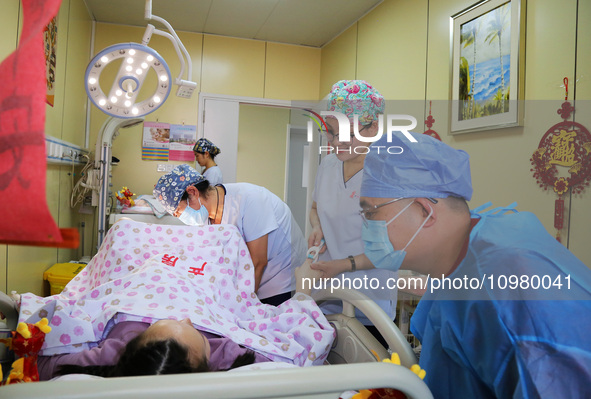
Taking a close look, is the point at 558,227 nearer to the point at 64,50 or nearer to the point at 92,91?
the point at 92,91

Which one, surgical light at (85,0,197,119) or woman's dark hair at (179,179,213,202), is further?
woman's dark hair at (179,179,213,202)

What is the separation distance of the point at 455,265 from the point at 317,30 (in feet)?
11.5

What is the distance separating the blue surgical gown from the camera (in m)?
0.59

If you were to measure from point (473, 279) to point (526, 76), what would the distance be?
73 centimetres

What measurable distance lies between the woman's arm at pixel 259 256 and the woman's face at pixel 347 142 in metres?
1.05

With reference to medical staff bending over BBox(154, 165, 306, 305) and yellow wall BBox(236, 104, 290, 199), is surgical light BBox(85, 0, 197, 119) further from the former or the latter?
yellow wall BBox(236, 104, 290, 199)

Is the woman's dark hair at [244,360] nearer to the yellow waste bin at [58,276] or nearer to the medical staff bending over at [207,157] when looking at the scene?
the yellow waste bin at [58,276]

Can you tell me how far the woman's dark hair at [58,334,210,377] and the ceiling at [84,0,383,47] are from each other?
2838 millimetres

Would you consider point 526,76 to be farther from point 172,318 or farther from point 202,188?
point 202,188

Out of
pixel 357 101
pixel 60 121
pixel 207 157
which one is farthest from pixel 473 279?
pixel 207 157

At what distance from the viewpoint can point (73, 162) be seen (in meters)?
3.02

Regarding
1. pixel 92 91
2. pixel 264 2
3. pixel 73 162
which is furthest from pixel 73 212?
pixel 264 2

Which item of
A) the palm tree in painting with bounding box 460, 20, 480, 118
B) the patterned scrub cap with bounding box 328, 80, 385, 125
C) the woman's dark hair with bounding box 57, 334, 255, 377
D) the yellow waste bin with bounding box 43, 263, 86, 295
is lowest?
the yellow waste bin with bounding box 43, 263, 86, 295

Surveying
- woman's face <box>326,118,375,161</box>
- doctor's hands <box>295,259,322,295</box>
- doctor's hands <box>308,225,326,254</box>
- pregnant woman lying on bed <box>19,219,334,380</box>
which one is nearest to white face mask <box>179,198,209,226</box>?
pregnant woman lying on bed <box>19,219,334,380</box>
